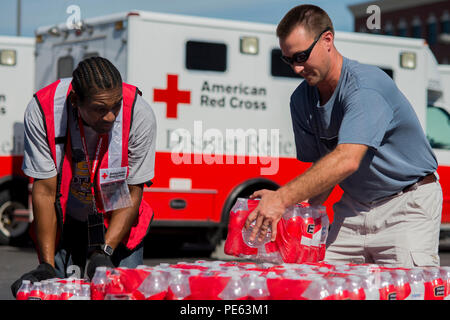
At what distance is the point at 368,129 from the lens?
10.6 ft

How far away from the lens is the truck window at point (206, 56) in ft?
34.9

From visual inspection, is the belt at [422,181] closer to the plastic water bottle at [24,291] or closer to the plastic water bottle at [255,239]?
the plastic water bottle at [255,239]

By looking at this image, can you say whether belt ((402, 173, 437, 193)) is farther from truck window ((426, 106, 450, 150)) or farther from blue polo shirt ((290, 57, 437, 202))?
truck window ((426, 106, 450, 150))

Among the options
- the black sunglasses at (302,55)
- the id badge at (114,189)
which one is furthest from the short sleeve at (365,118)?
the id badge at (114,189)

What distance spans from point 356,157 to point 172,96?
7.44 metres

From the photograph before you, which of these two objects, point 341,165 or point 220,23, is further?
point 220,23

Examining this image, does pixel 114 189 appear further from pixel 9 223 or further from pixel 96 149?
pixel 9 223

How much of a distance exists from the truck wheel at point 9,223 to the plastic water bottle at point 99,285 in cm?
991

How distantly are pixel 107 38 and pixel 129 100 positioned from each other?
283 inches

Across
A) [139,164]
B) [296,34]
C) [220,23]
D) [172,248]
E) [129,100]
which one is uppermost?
[220,23]

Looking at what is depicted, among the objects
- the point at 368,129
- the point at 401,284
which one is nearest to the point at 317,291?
the point at 401,284

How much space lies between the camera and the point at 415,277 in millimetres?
2891

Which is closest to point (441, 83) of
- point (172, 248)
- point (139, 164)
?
point (172, 248)
